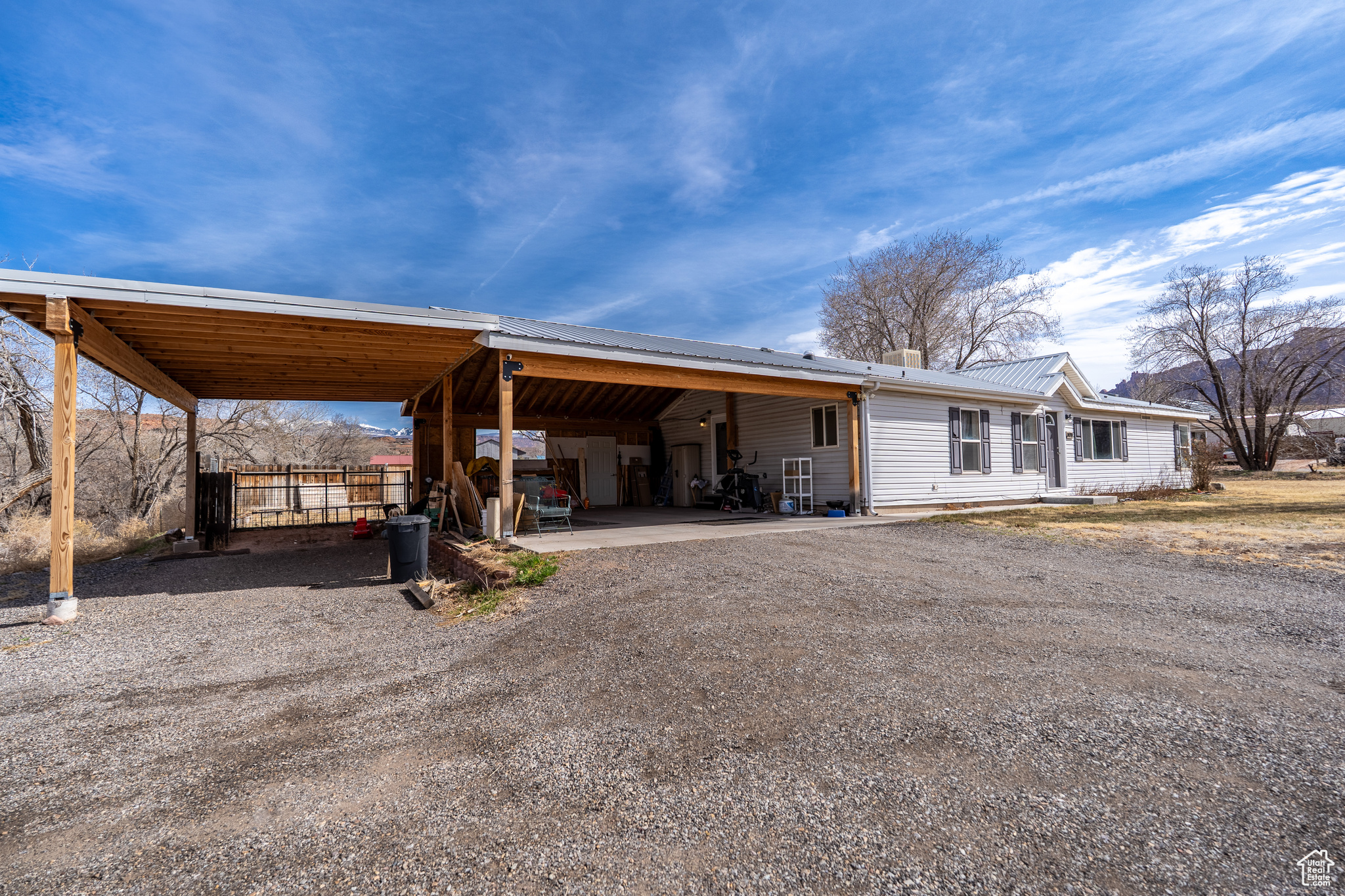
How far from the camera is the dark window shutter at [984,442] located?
1315 centimetres

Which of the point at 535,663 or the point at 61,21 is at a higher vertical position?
the point at 61,21

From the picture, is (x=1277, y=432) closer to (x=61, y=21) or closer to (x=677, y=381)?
(x=677, y=381)

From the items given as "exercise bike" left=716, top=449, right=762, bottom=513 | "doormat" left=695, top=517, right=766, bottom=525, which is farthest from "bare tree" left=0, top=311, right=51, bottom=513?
"exercise bike" left=716, top=449, right=762, bottom=513

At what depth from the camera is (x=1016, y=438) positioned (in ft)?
45.6

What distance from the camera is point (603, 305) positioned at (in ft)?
119

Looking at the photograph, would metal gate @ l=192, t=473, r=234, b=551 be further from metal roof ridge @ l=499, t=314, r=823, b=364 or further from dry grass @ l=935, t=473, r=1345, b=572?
dry grass @ l=935, t=473, r=1345, b=572

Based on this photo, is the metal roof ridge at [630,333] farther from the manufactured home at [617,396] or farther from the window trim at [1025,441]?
the window trim at [1025,441]

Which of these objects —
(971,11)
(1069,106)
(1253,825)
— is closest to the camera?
(1253,825)

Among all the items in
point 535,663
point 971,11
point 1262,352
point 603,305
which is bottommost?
point 535,663

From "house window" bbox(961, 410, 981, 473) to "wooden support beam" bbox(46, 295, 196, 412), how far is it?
47.5ft

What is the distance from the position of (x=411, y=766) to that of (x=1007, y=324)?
29.8 m

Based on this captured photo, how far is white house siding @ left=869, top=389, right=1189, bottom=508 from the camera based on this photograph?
1156 centimetres

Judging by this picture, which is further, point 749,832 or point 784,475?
point 784,475

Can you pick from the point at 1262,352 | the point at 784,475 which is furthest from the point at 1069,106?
the point at 1262,352
